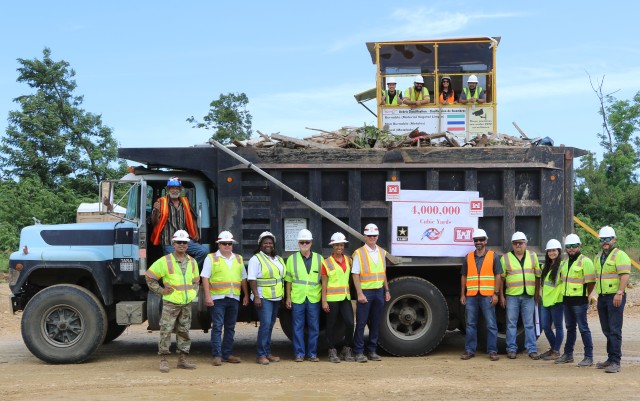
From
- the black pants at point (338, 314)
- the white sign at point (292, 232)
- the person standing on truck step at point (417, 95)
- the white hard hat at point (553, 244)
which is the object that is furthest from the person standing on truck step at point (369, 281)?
the person standing on truck step at point (417, 95)

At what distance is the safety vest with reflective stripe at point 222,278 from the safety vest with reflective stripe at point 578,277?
4.14 metres

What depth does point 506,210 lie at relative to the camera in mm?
10789

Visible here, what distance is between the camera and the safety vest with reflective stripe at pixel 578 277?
10047 millimetres

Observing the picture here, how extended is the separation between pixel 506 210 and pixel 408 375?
2.69 m

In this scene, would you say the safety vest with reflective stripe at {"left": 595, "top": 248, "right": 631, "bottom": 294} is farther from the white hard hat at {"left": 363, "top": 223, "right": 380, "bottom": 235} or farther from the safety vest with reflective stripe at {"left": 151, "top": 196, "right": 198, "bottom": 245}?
the safety vest with reflective stripe at {"left": 151, "top": 196, "right": 198, "bottom": 245}

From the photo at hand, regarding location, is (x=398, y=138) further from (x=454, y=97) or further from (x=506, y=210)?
(x=454, y=97)

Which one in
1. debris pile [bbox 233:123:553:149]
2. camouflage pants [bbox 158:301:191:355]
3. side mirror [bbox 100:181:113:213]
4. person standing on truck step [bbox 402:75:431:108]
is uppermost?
person standing on truck step [bbox 402:75:431:108]

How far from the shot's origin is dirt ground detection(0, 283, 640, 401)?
8.55m

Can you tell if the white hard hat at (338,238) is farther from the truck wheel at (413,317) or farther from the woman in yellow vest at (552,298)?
the woman in yellow vest at (552,298)

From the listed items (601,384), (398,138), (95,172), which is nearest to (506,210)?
(398,138)

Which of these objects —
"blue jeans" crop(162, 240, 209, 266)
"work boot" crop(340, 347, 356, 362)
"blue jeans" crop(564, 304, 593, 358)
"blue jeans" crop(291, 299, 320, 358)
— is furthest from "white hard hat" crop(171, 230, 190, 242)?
"blue jeans" crop(564, 304, 593, 358)

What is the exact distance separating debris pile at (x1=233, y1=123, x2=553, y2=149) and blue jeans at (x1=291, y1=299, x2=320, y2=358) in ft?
6.91

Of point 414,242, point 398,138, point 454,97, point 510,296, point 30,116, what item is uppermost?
point 30,116

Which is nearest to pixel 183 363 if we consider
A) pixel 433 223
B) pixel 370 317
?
pixel 370 317
